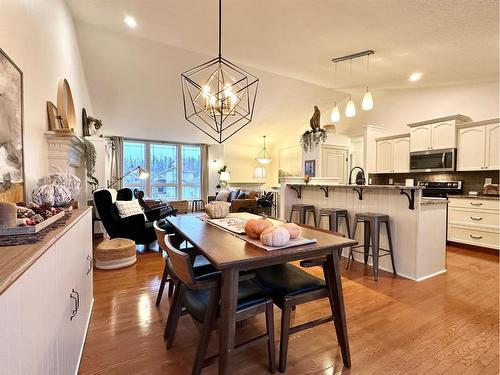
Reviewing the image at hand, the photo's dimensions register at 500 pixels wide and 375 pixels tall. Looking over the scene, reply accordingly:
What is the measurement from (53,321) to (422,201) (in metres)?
3.27

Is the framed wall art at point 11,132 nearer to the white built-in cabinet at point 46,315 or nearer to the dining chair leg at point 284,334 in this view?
the white built-in cabinet at point 46,315

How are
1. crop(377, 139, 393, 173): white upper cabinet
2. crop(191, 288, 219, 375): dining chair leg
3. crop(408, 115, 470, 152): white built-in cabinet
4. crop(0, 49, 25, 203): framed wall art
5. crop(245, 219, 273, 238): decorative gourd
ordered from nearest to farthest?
A: crop(191, 288, 219, 375): dining chair leg → crop(0, 49, 25, 203): framed wall art → crop(245, 219, 273, 238): decorative gourd → crop(408, 115, 470, 152): white built-in cabinet → crop(377, 139, 393, 173): white upper cabinet

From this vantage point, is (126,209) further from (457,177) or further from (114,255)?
(457,177)

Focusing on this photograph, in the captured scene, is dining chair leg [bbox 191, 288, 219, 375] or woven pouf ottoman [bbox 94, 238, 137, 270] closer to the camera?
dining chair leg [bbox 191, 288, 219, 375]

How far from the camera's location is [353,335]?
1.88 meters

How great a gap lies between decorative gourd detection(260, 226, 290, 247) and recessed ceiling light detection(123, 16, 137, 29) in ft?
12.1

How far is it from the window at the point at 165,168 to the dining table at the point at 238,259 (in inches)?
252

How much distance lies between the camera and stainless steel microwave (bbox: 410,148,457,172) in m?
4.51

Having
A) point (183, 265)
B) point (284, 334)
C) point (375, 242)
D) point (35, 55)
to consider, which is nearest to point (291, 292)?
point (284, 334)

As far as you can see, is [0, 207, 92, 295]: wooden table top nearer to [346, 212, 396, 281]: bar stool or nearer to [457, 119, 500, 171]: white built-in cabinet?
[346, 212, 396, 281]: bar stool

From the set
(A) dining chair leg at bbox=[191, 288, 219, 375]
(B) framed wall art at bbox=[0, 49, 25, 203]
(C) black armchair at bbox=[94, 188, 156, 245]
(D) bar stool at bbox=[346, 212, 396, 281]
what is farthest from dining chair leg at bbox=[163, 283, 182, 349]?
(C) black armchair at bbox=[94, 188, 156, 245]

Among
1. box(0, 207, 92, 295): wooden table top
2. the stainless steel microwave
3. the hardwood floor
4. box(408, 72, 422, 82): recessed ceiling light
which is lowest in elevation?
the hardwood floor

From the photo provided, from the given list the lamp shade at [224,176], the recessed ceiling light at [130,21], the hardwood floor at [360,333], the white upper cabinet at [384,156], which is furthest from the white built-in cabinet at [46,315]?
the lamp shade at [224,176]

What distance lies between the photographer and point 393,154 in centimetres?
554
